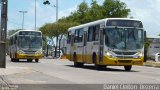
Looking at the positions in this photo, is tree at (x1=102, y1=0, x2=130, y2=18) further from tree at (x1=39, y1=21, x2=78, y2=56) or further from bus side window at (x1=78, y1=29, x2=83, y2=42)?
bus side window at (x1=78, y1=29, x2=83, y2=42)

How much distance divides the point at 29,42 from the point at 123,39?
20874mm

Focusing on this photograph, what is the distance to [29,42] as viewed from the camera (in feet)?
169

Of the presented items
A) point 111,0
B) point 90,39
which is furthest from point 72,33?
point 111,0

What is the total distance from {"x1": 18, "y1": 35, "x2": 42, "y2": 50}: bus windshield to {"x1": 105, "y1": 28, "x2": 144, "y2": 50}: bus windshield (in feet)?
66.1

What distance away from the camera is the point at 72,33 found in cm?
4216

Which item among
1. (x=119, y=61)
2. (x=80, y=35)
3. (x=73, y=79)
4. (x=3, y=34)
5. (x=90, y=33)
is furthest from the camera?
(x=80, y=35)

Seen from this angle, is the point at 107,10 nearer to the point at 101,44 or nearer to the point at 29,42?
the point at 29,42

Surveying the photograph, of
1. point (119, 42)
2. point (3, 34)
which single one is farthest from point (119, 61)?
point (3, 34)

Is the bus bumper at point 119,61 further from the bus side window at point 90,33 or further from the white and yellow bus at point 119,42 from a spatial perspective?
the bus side window at point 90,33

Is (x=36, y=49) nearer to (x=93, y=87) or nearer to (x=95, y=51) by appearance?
(x=95, y=51)

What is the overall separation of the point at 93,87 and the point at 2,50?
1346cm

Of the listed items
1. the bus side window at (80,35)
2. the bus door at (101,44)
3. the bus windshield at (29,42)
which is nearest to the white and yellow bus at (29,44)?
the bus windshield at (29,42)

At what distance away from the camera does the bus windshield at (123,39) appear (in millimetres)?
32125

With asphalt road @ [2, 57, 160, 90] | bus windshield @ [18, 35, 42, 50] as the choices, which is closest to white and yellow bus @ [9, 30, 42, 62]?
bus windshield @ [18, 35, 42, 50]
